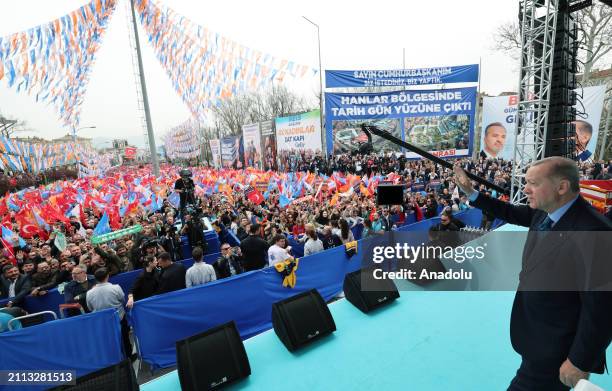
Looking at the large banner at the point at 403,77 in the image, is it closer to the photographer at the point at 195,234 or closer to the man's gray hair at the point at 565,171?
the photographer at the point at 195,234

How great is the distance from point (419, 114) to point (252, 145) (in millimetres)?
17918

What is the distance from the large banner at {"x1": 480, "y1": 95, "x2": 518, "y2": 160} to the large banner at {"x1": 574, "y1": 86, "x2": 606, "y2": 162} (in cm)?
322

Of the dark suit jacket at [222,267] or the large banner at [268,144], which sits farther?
the large banner at [268,144]

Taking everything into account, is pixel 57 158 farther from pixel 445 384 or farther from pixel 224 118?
pixel 445 384

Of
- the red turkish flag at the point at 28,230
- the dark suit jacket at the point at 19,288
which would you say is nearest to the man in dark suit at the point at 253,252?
the dark suit jacket at the point at 19,288

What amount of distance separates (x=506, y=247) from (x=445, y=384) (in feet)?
10.7

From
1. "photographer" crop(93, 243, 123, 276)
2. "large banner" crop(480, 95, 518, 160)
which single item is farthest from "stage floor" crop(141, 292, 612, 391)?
"large banner" crop(480, 95, 518, 160)

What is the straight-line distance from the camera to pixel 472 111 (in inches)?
747

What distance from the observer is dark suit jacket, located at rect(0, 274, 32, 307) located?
17.2ft

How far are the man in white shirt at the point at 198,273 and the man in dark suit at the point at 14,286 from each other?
3039mm

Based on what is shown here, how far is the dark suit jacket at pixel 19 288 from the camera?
5242 millimetres

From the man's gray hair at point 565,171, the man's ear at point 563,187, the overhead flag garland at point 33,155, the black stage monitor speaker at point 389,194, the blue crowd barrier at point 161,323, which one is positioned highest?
the overhead flag garland at point 33,155

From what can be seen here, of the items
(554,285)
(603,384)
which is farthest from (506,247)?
(554,285)

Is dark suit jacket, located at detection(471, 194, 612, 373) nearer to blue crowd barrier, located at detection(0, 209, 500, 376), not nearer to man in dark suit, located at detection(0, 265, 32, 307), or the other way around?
blue crowd barrier, located at detection(0, 209, 500, 376)
